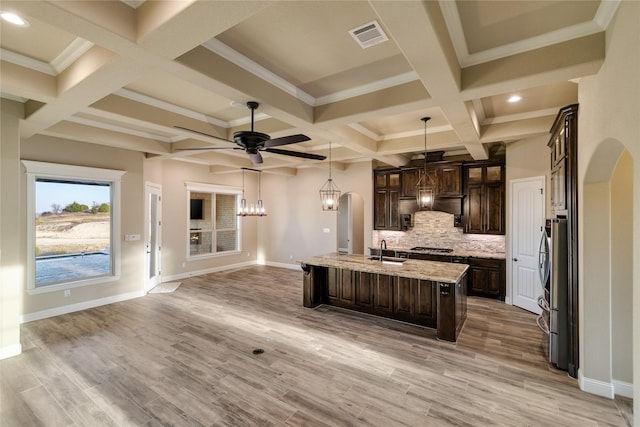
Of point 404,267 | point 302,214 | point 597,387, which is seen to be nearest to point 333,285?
point 404,267

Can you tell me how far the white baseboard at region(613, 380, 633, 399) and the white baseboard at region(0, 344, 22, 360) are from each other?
259 inches

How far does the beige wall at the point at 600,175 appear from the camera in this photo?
70.4 inches

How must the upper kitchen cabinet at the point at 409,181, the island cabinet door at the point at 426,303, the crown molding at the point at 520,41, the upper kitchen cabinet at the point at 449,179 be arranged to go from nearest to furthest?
the crown molding at the point at 520,41 < the island cabinet door at the point at 426,303 < the upper kitchen cabinet at the point at 449,179 < the upper kitchen cabinet at the point at 409,181

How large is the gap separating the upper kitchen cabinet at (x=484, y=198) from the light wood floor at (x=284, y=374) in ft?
6.10

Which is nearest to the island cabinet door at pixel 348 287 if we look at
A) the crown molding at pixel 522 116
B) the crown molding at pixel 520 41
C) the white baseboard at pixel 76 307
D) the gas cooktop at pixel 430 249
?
the gas cooktop at pixel 430 249

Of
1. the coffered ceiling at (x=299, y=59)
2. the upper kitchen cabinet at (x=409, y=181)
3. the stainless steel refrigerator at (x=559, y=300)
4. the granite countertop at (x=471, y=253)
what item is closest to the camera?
the coffered ceiling at (x=299, y=59)

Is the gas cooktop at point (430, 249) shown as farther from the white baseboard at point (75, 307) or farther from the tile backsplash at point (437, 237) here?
the white baseboard at point (75, 307)

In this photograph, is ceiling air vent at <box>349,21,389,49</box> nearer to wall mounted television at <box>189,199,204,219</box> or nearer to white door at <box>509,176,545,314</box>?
white door at <box>509,176,545,314</box>

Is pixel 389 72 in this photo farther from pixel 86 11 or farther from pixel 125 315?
pixel 125 315

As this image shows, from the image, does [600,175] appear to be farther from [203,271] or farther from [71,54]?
[203,271]

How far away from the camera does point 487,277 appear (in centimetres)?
569

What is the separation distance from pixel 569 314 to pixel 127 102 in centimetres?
552

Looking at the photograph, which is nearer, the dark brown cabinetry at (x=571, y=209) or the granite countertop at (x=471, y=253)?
the dark brown cabinetry at (x=571, y=209)

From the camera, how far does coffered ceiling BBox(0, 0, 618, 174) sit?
1771 millimetres
